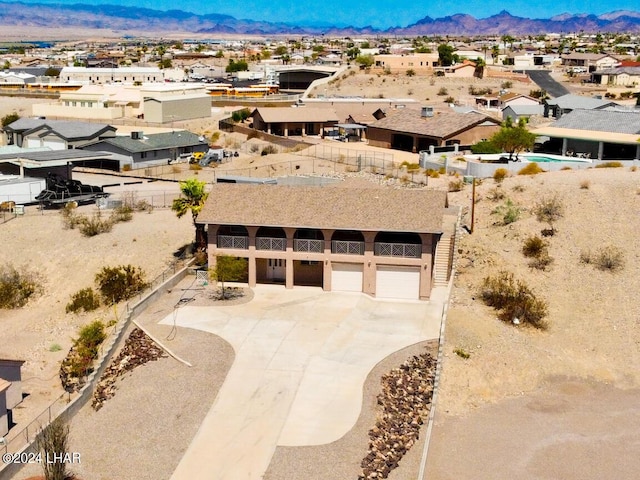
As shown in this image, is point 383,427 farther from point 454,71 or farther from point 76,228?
point 454,71

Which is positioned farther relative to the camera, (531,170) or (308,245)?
(531,170)

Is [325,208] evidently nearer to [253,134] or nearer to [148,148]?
[148,148]

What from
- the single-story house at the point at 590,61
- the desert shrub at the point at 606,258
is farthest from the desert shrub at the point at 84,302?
the single-story house at the point at 590,61

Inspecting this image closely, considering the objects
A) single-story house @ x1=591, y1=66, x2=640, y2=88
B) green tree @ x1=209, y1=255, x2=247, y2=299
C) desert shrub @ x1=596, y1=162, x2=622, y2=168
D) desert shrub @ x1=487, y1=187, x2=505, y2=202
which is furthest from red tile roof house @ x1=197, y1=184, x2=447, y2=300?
single-story house @ x1=591, y1=66, x2=640, y2=88

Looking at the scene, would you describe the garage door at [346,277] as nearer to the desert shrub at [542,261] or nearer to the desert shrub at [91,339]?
the desert shrub at [542,261]

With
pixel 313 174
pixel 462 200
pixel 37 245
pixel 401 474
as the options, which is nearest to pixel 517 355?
pixel 401 474

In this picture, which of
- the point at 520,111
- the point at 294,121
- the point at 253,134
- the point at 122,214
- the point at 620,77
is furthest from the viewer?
the point at 620,77

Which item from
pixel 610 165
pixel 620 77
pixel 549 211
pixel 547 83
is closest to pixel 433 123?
pixel 610 165
